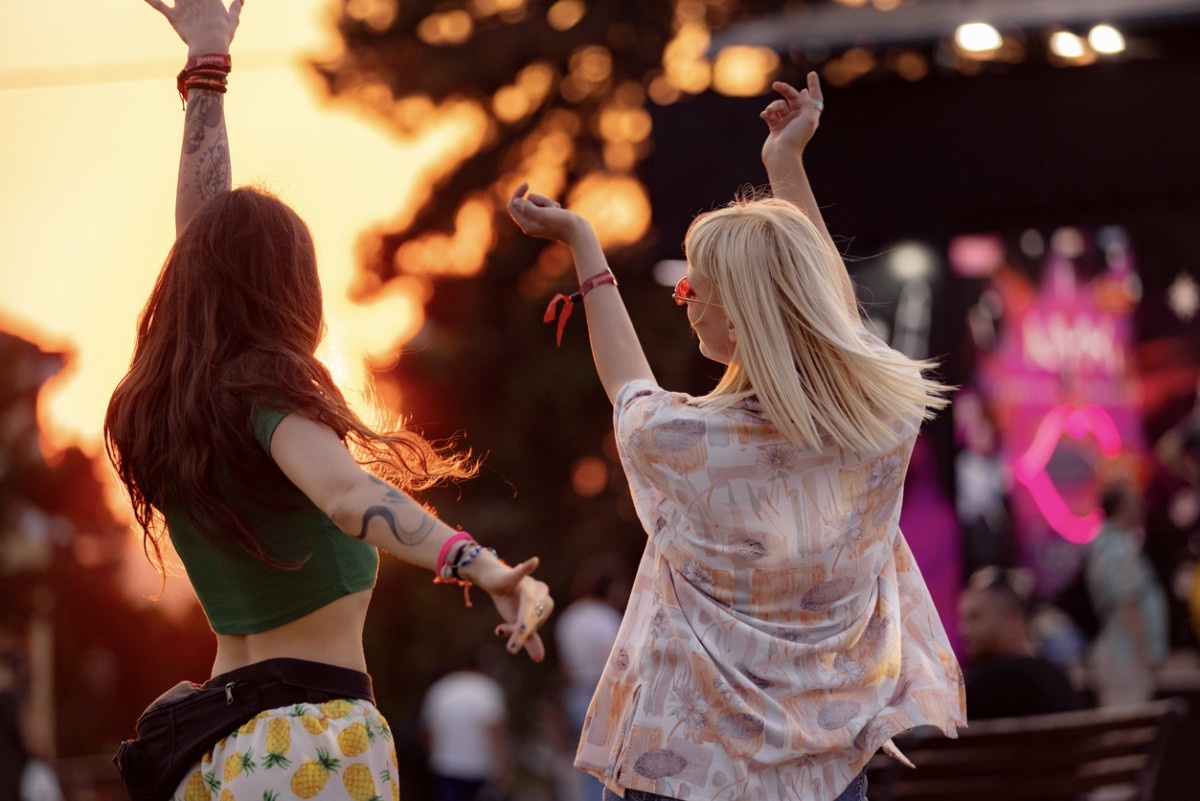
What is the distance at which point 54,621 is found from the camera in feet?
58.2

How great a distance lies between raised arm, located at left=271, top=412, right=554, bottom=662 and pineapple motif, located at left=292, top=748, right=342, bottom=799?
35 cm

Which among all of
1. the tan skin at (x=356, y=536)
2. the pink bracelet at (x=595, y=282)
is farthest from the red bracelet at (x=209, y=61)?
the tan skin at (x=356, y=536)

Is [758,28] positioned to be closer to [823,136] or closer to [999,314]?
[823,136]

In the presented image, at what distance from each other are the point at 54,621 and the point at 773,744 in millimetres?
16532

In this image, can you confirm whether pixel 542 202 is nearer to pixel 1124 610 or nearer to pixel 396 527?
pixel 396 527

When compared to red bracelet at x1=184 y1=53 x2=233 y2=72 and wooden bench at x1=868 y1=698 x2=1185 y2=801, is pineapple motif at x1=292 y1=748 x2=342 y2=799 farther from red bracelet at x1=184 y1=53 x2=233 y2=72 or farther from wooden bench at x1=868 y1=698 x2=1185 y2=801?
wooden bench at x1=868 y1=698 x2=1185 y2=801

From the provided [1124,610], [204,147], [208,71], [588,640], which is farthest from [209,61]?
[1124,610]

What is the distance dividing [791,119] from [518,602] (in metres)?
1.38

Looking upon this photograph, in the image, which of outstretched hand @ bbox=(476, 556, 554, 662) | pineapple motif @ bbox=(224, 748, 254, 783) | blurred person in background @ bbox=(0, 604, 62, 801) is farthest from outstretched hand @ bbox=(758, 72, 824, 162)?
blurred person in background @ bbox=(0, 604, 62, 801)

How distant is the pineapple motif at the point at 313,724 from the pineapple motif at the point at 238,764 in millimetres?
84

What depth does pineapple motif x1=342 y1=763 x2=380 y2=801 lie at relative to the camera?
7.74 feet

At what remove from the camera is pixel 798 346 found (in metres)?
2.53

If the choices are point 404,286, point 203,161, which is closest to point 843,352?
point 203,161

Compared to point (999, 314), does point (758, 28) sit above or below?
above
